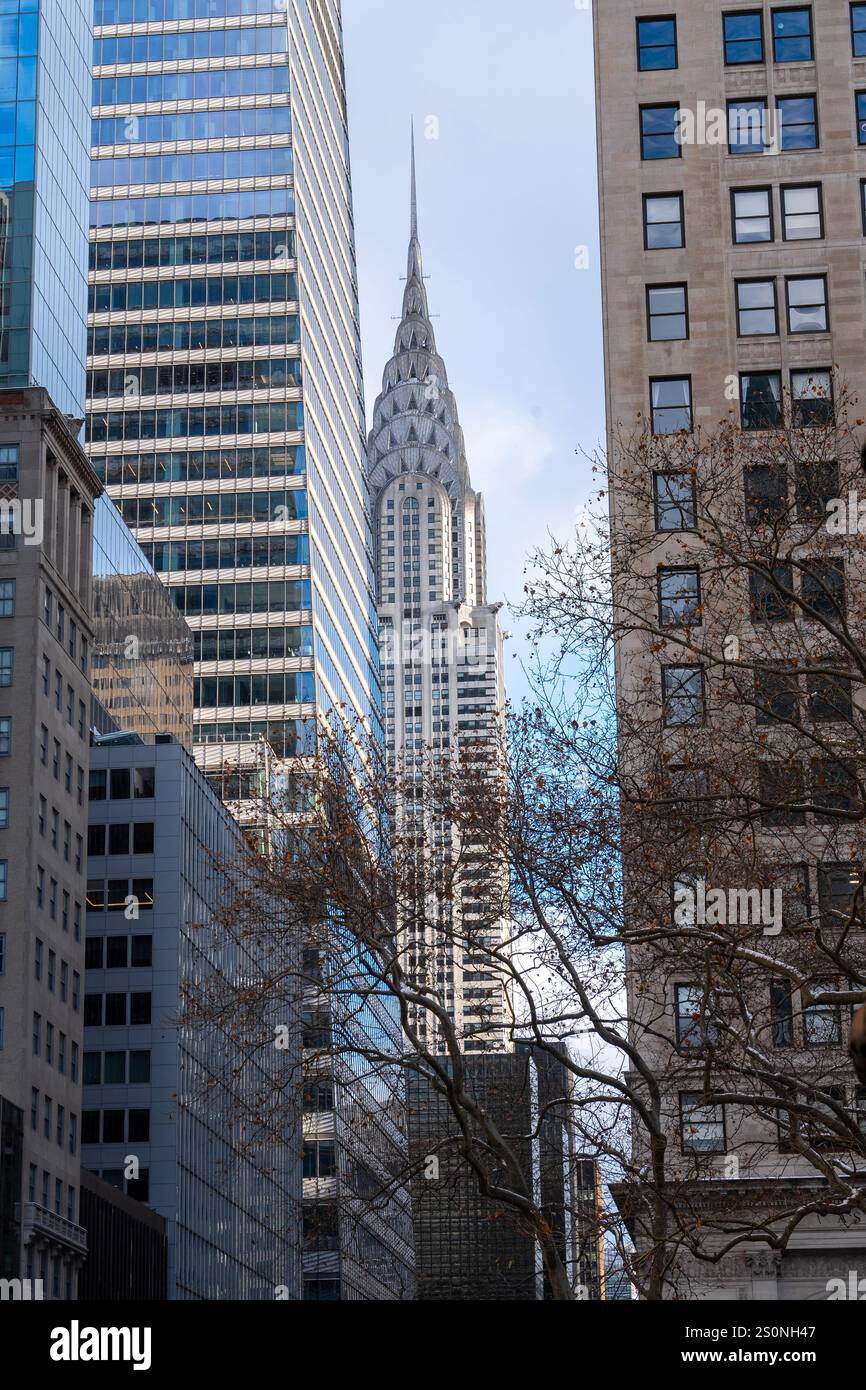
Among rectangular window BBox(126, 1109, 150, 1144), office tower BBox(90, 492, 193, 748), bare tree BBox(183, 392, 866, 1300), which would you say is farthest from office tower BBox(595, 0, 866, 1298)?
office tower BBox(90, 492, 193, 748)

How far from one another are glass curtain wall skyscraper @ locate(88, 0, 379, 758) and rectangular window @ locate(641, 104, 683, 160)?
3487 inches

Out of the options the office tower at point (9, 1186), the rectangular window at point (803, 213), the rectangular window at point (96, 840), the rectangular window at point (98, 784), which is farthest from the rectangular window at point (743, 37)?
the rectangular window at point (96, 840)

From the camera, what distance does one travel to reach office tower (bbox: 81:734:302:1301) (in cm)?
10450

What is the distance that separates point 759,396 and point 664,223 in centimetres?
666

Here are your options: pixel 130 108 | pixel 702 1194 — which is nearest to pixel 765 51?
pixel 702 1194

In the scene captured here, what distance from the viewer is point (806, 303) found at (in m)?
60.8

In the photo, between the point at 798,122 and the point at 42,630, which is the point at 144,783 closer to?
the point at 42,630

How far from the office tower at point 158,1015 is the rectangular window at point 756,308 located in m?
52.4

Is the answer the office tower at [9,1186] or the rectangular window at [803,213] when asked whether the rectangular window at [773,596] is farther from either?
the office tower at [9,1186]

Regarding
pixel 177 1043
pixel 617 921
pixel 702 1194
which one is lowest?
pixel 702 1194

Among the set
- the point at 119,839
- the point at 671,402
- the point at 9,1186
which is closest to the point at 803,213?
the point at 671,402
